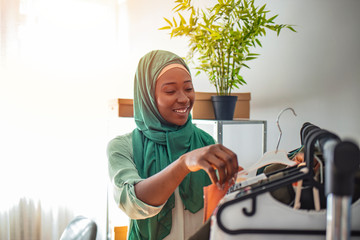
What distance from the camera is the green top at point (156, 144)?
1259mm

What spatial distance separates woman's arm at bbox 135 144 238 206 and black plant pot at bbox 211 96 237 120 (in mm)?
933

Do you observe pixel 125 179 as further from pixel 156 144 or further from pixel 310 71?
pixel 310 71

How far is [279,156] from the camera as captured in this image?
850 millimetres

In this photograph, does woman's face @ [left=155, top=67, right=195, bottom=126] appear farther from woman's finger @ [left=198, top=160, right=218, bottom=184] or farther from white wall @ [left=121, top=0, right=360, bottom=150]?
white wall @ [left=121, top=0, right=360, bottom=150]

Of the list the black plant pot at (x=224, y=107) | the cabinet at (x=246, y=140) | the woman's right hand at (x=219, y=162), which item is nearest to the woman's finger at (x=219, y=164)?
the woman's right hand at (x=219, y=162)

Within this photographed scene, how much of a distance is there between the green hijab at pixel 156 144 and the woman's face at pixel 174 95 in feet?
0.10

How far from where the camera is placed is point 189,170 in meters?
0.81

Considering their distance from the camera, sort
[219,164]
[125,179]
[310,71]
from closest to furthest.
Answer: [219,164], [125,179], [310,71]

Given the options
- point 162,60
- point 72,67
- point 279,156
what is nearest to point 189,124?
point 162,60

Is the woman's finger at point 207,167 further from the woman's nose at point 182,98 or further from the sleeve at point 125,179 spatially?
the woman's nose at point 182,98

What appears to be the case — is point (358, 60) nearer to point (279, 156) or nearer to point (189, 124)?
point (189, 124)

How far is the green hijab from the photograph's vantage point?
1.26m

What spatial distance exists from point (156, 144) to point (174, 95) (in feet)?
0.75

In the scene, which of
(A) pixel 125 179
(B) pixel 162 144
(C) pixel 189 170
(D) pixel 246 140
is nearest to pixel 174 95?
(B) pixel 162 144
